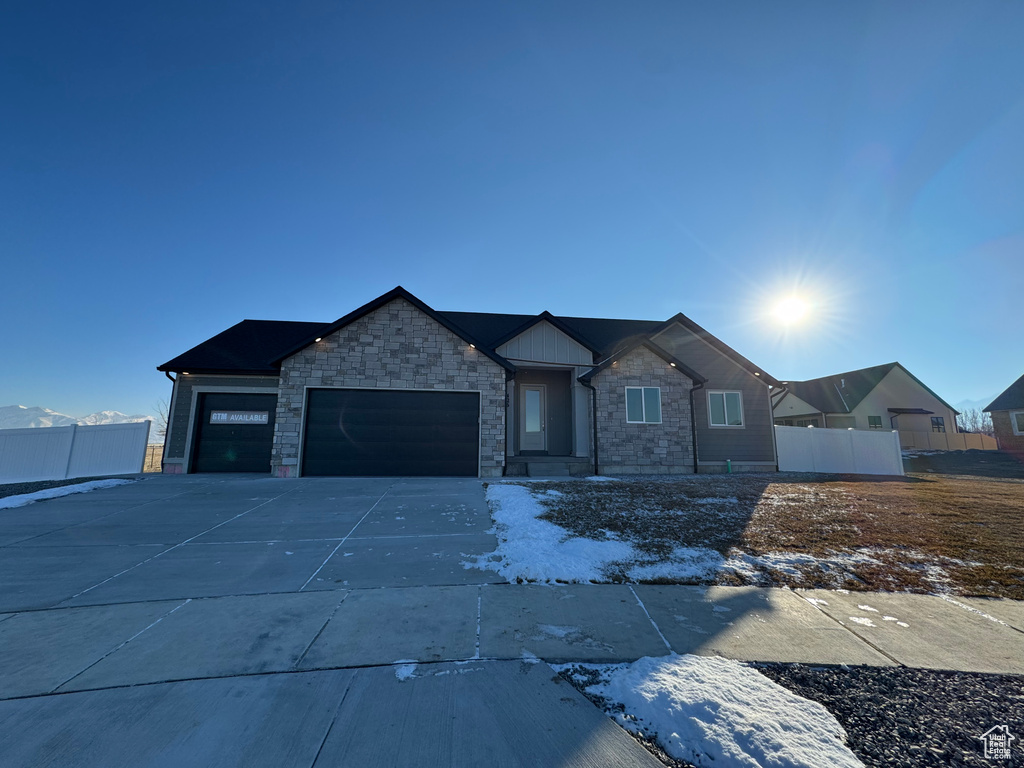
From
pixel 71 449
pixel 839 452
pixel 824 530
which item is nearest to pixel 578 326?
pixel 839 452

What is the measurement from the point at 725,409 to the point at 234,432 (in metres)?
17.2

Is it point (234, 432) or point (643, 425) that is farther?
point (643, 425)

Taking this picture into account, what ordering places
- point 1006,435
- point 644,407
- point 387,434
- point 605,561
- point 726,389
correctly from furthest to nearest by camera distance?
point 1006,435, point 726,389, point 644,407, point 387,434, point 605,561

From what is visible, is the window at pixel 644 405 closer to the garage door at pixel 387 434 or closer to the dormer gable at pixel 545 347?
the dormer gable at pixel 545 347

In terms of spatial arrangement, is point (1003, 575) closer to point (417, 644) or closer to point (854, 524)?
point (854, 524)

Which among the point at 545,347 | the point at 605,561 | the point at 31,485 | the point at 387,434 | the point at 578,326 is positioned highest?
the point at 578,326

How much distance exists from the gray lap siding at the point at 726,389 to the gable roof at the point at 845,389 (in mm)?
17633

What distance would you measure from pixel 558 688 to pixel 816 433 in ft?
59.3

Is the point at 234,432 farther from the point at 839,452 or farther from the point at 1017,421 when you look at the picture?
the point at 1017,421

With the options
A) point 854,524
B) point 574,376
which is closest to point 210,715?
point 854,524

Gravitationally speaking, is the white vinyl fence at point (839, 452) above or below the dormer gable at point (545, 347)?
below

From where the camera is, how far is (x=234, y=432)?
44.9 ft

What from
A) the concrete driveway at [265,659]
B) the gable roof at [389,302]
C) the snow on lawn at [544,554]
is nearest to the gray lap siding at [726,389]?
the gable roof at [389,302]

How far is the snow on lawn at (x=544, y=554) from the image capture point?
4586 mm
